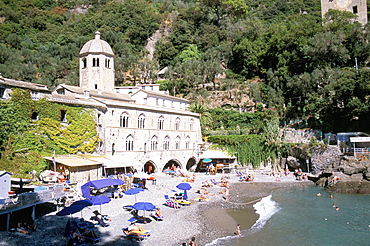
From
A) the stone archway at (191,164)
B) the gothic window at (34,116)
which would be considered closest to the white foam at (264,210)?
the stone archway at (191,164)

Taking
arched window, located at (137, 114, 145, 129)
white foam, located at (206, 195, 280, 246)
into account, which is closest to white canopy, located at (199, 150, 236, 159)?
arched window, located at (137, 114, 145, 129)

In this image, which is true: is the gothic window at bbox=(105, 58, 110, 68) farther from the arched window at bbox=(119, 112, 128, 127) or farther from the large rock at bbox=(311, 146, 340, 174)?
the large rock at bbox=(311, 146, 340, 174)

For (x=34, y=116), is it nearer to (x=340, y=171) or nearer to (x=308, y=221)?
(x=308, y=221)

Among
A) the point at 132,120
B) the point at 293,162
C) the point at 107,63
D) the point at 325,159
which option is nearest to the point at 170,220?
the point at 132,120

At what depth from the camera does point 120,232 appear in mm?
16391

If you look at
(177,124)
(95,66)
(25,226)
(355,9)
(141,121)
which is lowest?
(25,226)

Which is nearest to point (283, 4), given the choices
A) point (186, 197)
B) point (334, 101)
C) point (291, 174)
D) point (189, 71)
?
point (189, 71)

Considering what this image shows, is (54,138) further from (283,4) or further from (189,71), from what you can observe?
(283,4)

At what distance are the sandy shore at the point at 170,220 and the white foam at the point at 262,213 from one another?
0.42 m

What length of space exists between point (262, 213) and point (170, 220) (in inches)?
308

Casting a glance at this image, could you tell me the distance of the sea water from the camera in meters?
17.1

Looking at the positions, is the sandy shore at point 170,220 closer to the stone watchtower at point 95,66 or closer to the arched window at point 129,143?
the arched window at point 129,143

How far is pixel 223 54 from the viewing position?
65375 mm

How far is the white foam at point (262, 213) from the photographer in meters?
16.6
